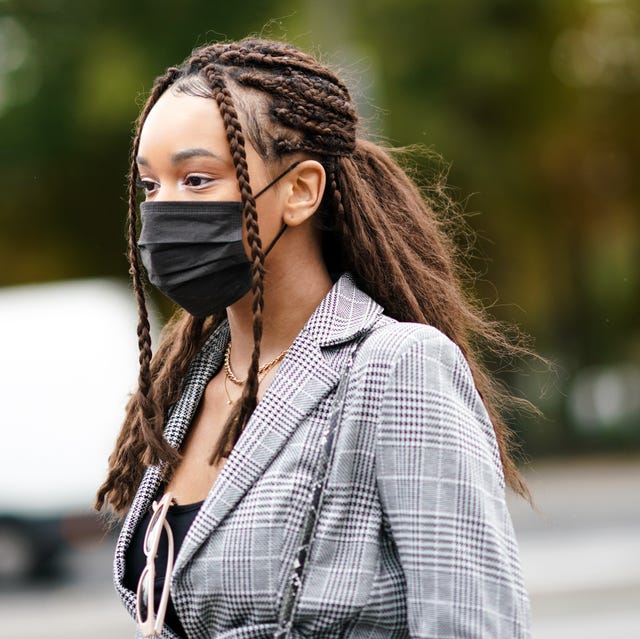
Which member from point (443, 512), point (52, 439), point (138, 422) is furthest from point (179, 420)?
point (52, 439)

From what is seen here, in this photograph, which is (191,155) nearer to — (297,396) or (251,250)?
(251,250)

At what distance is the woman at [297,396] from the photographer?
1795 mm

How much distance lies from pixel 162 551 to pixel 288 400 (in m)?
0.36

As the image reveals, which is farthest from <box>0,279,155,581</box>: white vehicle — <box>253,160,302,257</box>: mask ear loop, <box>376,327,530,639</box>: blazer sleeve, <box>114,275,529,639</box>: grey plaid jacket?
<box>376,327,530,639</box>: blazer sleeve

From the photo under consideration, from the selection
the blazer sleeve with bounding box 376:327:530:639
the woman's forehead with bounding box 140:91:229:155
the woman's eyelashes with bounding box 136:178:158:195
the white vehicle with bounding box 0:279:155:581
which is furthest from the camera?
the white vehicle with bounding box 0:279:155:581

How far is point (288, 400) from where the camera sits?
77.6 inches

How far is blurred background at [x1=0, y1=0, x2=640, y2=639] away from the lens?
984 centimetres

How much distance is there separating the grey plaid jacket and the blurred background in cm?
106

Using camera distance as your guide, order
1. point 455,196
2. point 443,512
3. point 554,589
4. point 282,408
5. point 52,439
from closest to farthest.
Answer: point 443,512
point 282,408
point 554,589
point 52,439
point 455,196

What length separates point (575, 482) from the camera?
17.6m

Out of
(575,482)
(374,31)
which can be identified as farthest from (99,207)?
(575,482)

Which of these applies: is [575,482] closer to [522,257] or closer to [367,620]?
[522,257]

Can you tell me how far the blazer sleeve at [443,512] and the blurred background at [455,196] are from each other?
1110 millimetres

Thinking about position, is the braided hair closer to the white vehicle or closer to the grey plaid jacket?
the grey plaid jacket
